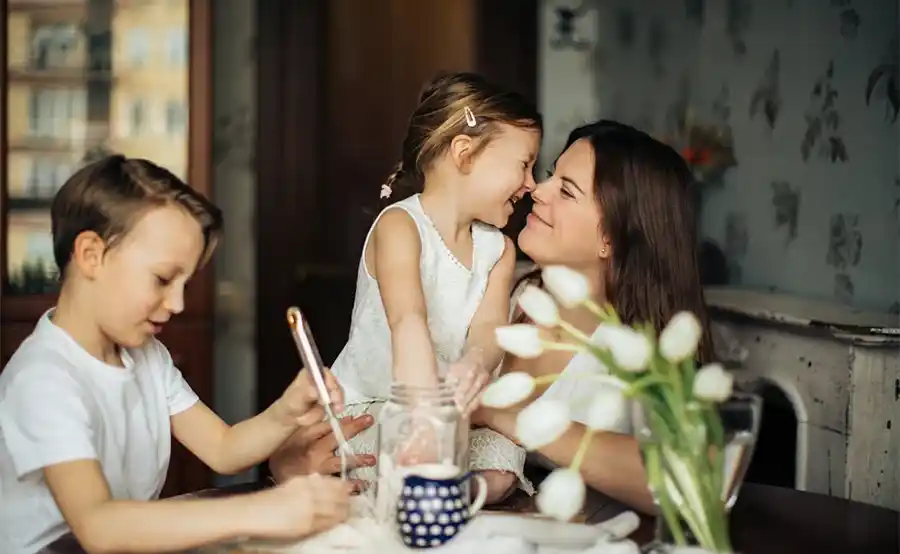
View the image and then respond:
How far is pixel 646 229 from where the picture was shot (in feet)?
3.64

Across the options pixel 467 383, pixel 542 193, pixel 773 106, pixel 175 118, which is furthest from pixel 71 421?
pixel 175 118

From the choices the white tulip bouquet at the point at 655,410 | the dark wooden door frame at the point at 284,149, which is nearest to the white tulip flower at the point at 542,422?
the white tulip bouquet at the point at 655,410

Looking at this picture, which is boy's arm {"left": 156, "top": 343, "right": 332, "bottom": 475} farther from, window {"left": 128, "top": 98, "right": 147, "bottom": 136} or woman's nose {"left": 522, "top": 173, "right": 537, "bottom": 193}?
window {"left": 128, "top": 98, "right": 147, "bottom": 136}

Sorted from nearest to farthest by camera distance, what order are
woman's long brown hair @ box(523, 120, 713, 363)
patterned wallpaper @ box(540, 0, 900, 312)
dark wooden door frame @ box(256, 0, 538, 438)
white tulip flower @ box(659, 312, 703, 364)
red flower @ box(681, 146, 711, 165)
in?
white tulip flower @ box(659, 312, 703, 364)
woman's long brown hair @ box(523, 120, 713, 363)
patterned wallpaper @ box(540, 0, 900, 312)
red flower @ box(681, 146, 711, 165)
dark wooden door frame @ box(256, 0, 538, 438)

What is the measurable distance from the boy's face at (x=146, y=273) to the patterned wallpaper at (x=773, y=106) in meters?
0.98

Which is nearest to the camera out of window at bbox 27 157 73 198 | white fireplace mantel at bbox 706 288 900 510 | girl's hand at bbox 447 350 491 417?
girl's hand at bbox 447 350 491 417

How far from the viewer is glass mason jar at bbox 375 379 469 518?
2.65ft

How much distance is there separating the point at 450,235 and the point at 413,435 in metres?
0.31

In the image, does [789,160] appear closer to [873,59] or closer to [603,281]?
[873,59]

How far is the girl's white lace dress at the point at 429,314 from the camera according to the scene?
105cm

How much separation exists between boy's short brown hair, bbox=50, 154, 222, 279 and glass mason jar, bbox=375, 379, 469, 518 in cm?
21

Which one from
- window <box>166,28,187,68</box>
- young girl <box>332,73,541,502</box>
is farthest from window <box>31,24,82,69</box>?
young girl <box>332,73,541,502</box>

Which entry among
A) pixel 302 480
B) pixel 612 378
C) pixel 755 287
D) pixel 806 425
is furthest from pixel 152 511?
pixel 755 287

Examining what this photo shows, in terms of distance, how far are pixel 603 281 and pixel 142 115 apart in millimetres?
1269
